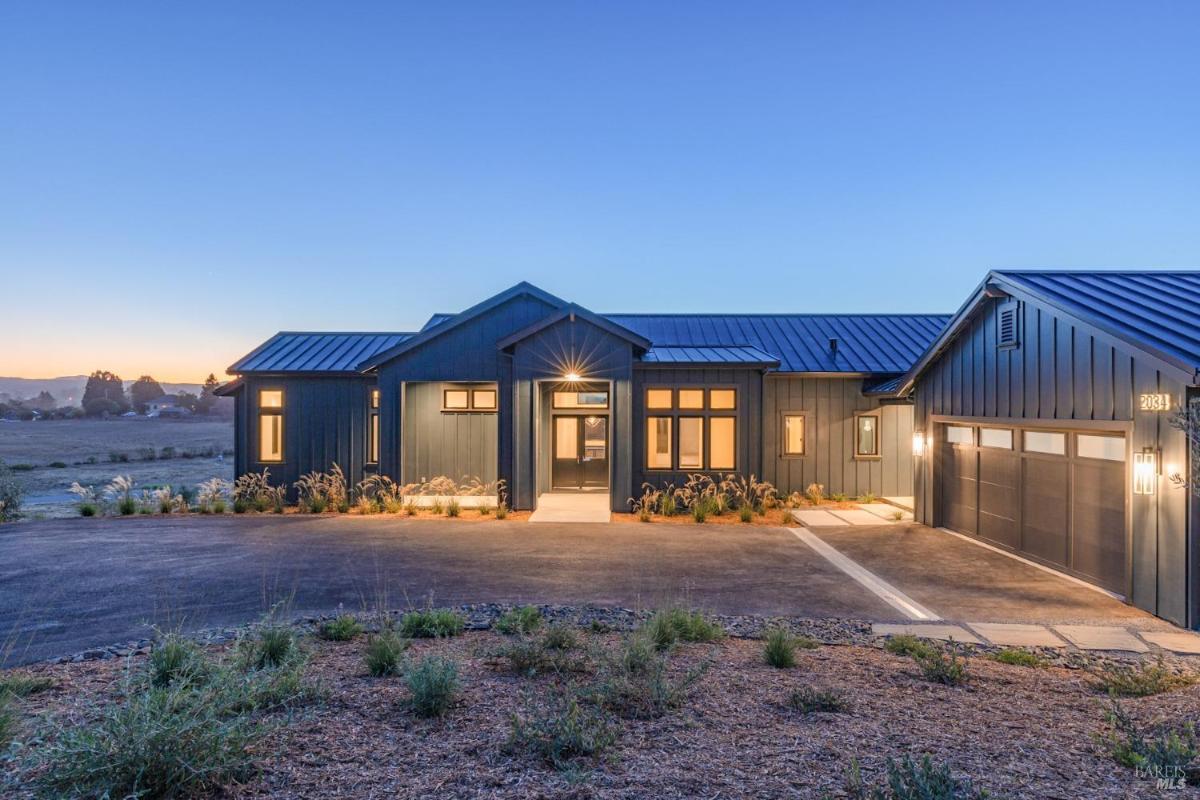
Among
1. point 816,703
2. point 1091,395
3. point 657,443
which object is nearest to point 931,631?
point 816,703

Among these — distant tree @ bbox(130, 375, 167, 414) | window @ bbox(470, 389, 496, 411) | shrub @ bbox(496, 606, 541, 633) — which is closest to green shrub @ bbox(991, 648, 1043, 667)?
shrub @ bbox(496, 606, 541, 633)

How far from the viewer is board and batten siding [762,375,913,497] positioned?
14672 mm

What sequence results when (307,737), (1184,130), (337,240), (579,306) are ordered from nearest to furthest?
(307,737) < (579,306) < (1184,130) < (337,240)

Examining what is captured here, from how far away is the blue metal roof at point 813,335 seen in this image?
15.1m

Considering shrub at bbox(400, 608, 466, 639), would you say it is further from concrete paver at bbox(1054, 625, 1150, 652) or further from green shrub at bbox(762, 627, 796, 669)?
concrete paver at bbox(1054, 625, 1150, 652)

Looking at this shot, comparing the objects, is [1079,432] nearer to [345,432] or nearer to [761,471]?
[761,471]

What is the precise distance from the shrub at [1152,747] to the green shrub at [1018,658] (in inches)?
59.1

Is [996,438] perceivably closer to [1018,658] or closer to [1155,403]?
[1155,403]

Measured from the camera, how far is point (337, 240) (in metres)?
21.2

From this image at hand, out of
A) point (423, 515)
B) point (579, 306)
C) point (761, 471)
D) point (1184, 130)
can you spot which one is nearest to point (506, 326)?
point (579, 306)

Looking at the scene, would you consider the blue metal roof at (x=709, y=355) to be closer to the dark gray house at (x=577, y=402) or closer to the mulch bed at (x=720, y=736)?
the dark gray house at (x=577, y=402)

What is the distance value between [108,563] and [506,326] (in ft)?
27.6

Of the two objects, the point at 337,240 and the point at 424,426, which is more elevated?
the point at 337,240

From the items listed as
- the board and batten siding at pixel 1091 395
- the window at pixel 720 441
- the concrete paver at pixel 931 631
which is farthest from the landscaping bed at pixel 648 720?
the window at pixel 720 441
